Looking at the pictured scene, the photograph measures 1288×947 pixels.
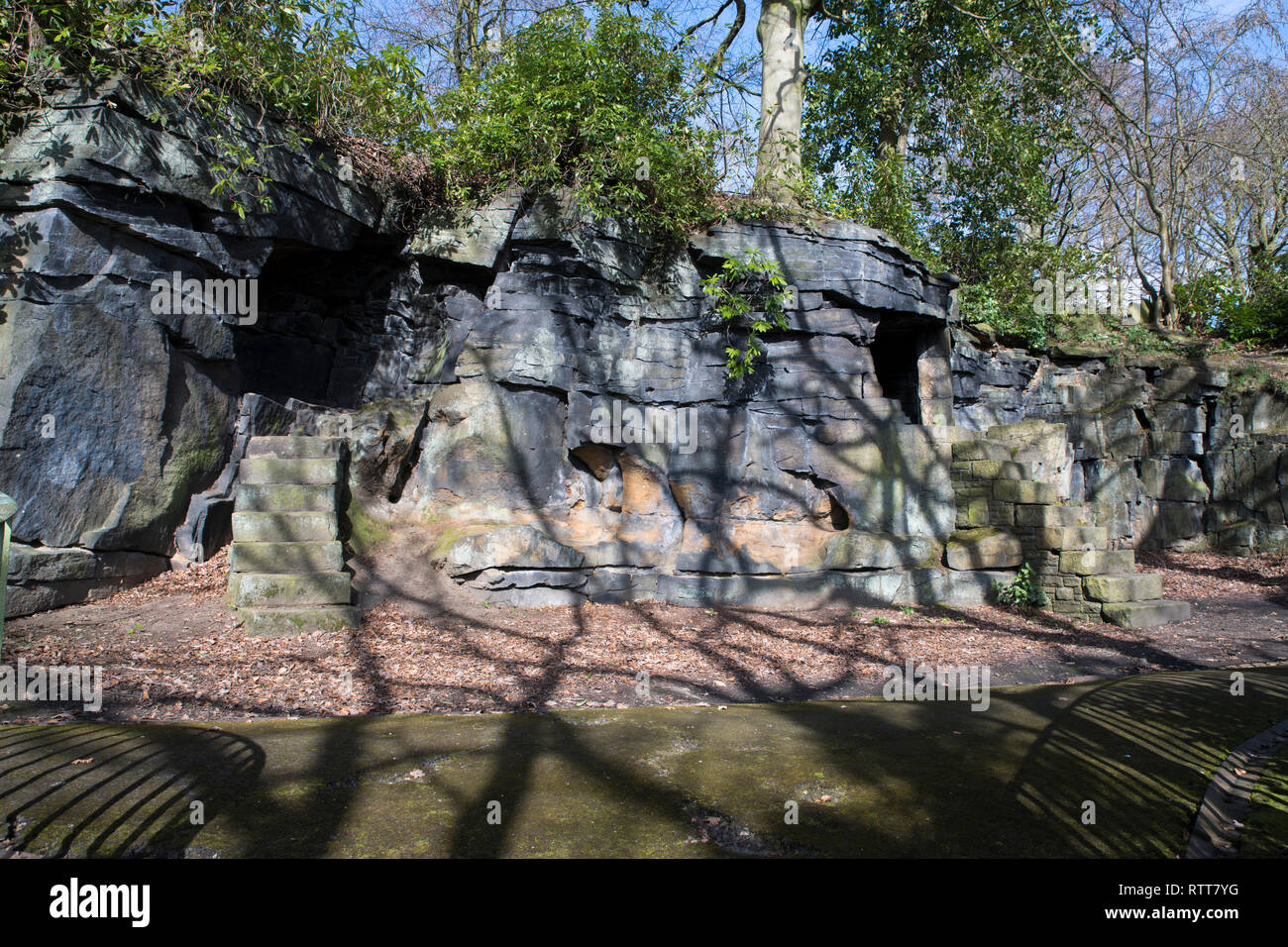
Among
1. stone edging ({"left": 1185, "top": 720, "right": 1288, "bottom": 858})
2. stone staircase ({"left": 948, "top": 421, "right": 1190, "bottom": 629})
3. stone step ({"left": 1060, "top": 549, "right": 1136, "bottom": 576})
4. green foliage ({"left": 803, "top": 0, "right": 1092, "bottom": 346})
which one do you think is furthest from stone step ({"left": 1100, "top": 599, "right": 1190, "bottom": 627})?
green foliage ({"left": 803, "top": 0, "right": 1092, "bottom": 346})

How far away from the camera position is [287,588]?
798 centimetres

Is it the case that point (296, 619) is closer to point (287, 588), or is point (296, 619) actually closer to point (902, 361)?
point (287, 588)

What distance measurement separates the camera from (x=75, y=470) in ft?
26.9

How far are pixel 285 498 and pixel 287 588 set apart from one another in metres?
1.30

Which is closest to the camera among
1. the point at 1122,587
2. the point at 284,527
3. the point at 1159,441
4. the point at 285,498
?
the point at 284,527

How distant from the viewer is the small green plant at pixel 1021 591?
421 inches

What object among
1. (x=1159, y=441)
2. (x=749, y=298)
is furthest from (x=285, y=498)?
(x=1159, y=441)

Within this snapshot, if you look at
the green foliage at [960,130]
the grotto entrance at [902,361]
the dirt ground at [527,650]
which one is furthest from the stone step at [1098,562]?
the green foliage at [960,130]

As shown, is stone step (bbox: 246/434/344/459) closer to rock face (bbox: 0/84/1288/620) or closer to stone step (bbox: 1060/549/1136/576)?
rock face (bbox: 0/84/1288/620)

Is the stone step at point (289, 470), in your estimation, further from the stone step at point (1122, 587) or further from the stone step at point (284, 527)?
the stone step at point (1122, 587)

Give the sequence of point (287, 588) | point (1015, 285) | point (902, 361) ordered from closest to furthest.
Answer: point (287, 588) < point (902, 361) < point (1015, 285)

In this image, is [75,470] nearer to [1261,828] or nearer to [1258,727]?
[1261,828]

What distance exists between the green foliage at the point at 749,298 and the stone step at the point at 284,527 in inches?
231

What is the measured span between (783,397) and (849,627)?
11.9 feet
